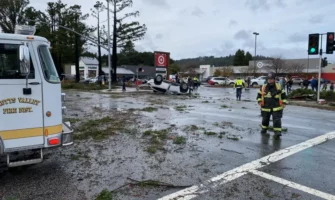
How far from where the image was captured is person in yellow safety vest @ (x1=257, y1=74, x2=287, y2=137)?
7838mm

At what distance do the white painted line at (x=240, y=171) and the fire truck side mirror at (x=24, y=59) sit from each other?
285 cm

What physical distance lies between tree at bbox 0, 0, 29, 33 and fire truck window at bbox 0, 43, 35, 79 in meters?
43.6

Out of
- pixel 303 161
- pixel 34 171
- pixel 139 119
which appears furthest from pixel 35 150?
pixel 139 119

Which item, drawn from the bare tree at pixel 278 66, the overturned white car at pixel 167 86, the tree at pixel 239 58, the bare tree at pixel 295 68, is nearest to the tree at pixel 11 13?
the overturned white car at pixel 167 86

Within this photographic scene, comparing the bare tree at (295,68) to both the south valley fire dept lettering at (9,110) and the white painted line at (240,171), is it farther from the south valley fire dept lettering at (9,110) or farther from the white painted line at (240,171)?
the south valley fire dept lettering at (9,110)

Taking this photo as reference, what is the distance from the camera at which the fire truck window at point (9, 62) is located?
4457 millimetres

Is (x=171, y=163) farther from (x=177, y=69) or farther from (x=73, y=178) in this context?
(x=177, y=69)

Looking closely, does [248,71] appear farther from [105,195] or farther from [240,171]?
[105,195]

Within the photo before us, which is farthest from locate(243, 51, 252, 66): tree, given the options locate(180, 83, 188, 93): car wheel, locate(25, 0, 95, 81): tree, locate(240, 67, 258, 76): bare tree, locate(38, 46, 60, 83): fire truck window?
locate(38, 46, 60, 83): fire truck window

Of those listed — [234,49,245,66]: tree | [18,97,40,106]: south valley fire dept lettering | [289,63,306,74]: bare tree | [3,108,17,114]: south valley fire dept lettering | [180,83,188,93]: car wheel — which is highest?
[234,49,245,66]: tree

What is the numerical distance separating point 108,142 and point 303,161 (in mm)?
4542

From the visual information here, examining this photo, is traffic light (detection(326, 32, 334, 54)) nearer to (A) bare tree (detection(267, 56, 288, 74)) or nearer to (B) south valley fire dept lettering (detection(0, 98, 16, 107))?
(B) south valley fire dept lettering (detection(0, 98, 16, 107))

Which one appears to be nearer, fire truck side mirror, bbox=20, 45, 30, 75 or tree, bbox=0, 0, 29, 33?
fire truck side mirror, bbox=20, 45, 30, 75

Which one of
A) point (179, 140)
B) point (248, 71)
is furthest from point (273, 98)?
point (248, 71)
